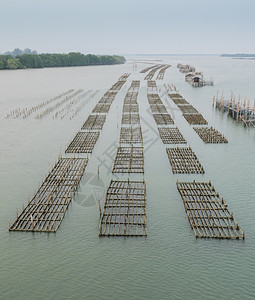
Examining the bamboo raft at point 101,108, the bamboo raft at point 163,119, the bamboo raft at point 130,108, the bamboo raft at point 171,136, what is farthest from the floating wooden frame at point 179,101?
the bamboo raft at point 171,136

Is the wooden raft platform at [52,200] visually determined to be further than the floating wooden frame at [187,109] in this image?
No

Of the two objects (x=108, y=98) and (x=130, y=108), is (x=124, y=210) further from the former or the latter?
(x=108, y=98)

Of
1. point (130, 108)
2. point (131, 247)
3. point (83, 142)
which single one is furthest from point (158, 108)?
point (131, 247)

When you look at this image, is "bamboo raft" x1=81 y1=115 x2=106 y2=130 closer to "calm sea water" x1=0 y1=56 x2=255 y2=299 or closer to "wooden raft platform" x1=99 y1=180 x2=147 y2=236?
"calm sea water" x1=0 y1=56 x2=255 y2=299

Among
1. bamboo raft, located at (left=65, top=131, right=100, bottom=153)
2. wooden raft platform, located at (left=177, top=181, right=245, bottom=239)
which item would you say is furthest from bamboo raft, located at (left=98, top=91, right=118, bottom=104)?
wooden raft platform, located at (left=177, top=181, right=245, bottom=239)

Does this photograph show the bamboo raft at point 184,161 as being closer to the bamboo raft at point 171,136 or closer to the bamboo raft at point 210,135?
the bamboo raft at point 171,136

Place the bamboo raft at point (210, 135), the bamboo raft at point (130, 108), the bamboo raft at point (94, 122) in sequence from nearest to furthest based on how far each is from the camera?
1. the bamboo raft at point (210, 135)
2. the bamboo raft at point (94, 122)
3. the bamboo raft at point (130, 108)

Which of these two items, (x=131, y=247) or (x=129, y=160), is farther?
(x=129, y=160)
